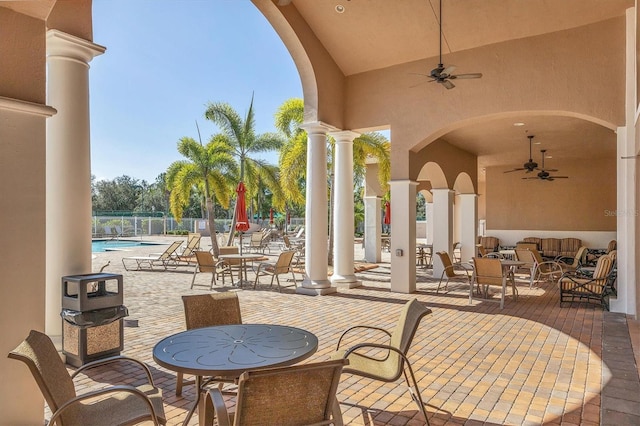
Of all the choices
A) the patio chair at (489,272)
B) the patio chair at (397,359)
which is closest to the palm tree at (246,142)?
the patio chair at (489,272)

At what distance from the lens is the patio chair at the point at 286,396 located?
1.91 m

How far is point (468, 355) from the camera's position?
493 cm

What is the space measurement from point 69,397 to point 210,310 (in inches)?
57.4

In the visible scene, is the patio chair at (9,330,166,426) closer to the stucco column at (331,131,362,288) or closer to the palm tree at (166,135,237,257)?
the stucco column at (331,131,362,288)

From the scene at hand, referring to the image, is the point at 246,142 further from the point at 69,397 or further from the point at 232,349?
the point at 69,397

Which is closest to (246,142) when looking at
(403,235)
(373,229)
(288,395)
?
(373,229)

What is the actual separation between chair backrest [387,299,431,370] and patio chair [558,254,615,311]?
5.70m

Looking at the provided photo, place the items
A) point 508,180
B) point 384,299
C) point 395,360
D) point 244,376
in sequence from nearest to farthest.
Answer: point 244,376 < point 395,360 < point 384,299 < point 508,180

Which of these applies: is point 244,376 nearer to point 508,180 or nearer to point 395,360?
point 395,360

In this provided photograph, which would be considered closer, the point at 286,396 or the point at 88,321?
the point at 286,396

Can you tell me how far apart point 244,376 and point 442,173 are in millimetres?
10743

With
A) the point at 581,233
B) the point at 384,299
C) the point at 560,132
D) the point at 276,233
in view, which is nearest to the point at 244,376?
the point at 384,299

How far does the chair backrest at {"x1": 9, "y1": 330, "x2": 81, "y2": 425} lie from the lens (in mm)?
2119

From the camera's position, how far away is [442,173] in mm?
11766
